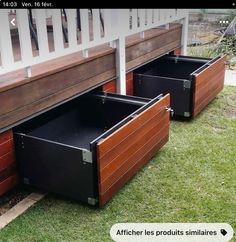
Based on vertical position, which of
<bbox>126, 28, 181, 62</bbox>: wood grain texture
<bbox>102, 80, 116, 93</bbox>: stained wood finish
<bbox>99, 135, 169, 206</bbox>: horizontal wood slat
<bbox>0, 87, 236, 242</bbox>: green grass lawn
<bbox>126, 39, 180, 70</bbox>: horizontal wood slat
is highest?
<bbox>126, 28, 181, 62</bbox>: wood grain texture

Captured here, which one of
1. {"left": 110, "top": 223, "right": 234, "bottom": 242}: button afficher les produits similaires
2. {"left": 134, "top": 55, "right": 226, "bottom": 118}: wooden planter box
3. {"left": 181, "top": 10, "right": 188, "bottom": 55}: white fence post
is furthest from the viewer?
{"left": 181, "top": 10, "right": 188, "bottom": 55}: white fence post

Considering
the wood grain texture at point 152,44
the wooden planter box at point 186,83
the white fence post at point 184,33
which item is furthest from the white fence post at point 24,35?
the white fence post at point 184,33

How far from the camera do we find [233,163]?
9.20 ft

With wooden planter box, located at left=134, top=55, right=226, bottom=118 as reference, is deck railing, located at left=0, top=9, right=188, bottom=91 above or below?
above

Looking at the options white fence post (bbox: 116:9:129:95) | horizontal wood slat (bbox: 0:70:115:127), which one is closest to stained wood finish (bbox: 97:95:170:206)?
horizontal wood slat (bbox: 0:70:115:127)

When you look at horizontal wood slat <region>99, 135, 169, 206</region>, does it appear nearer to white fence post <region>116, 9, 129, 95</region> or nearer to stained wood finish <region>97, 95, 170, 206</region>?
stained wood finish <region>97, 95, 170, 206</region>

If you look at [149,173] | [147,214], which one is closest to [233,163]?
[149,173]

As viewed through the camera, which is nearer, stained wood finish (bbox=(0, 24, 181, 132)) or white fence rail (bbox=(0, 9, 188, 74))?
white fence rail (bbox=(0, 9, 188, 74))

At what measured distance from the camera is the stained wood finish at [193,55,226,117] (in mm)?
3531

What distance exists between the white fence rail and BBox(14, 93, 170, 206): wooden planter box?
17.6 inches

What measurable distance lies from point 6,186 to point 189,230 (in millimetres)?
1203

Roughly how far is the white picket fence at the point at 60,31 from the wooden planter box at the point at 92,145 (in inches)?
17.4

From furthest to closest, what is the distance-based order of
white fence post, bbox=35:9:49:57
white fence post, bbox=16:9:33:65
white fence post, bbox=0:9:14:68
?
white fence post, bbox=35:9:49:57 → white fence post, bbox=16:9:33:65 → white fence post, bbox=0:9:14:68

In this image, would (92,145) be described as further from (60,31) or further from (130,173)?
(60,31)
